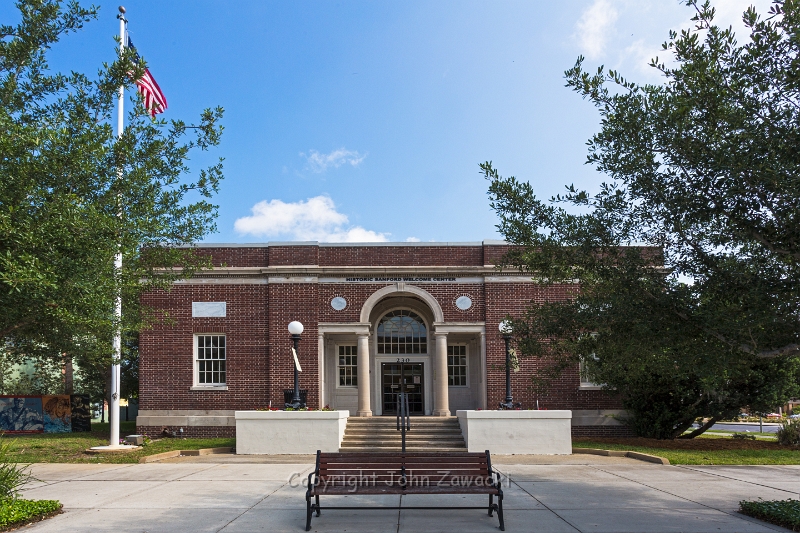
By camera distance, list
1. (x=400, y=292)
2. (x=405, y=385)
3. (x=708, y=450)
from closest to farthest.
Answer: (x=708, y=450) → (x=400, y=292) → (x=405, y=385)

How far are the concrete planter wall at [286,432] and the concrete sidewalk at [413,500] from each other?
2.76m

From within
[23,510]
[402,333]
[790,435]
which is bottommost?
[790,435]

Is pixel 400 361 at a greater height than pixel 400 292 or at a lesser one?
lesser

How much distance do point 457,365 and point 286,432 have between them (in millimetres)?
8458

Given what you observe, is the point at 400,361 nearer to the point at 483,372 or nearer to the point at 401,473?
the point at 483,372

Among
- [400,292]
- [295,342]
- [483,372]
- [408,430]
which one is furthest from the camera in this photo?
[400,292]

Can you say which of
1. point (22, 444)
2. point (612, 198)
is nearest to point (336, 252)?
point (22, 444)

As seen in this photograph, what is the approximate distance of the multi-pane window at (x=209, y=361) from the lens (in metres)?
21.8

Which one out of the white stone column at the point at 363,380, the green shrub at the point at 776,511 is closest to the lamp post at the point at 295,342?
the white stone column at the point at 363,380

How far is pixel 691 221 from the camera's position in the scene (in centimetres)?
820

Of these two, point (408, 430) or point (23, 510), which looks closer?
point (23, 510)

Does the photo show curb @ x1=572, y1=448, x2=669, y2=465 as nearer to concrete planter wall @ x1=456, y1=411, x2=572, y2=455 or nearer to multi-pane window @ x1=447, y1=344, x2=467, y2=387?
concrete planter wall @ x1=456, y1=411, x2=572, y2=455

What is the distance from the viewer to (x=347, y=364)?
23641mm

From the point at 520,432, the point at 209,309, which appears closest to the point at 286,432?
the point at 520,432
